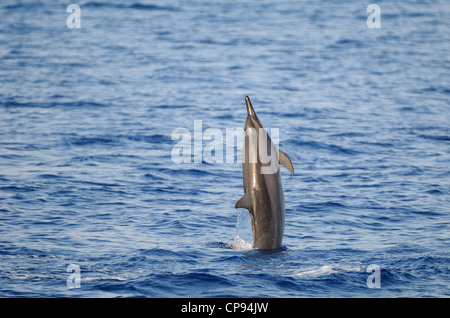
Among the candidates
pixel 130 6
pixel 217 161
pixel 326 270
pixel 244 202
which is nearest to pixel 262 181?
pixel 244 202

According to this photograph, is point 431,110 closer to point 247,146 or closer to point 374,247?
point 374,247

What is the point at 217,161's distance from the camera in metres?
27.2

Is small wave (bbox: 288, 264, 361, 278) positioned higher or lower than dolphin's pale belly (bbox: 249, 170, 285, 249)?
lower

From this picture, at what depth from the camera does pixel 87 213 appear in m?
21.1

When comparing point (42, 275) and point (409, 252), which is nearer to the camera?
point (42, 275)

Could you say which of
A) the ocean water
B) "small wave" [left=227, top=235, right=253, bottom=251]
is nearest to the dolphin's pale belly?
the ocean water

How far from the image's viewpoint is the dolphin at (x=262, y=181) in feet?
53.5

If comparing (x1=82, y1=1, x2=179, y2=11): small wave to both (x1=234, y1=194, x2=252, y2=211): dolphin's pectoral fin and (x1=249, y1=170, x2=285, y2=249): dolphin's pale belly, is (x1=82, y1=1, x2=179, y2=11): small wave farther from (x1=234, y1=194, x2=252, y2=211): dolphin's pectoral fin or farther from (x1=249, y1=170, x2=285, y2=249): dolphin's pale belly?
(x1=234, y1=194, x2=252, y2=211): dolphin's pectoral fin

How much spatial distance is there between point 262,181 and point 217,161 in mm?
11018

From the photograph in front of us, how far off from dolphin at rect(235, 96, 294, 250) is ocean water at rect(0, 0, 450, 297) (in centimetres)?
93

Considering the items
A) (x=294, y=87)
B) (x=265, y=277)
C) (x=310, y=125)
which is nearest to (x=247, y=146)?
(x=265, y=277)

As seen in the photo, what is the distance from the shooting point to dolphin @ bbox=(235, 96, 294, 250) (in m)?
16.3

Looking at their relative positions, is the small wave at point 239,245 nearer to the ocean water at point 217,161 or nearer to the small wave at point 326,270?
the ocean water at point 217,161
